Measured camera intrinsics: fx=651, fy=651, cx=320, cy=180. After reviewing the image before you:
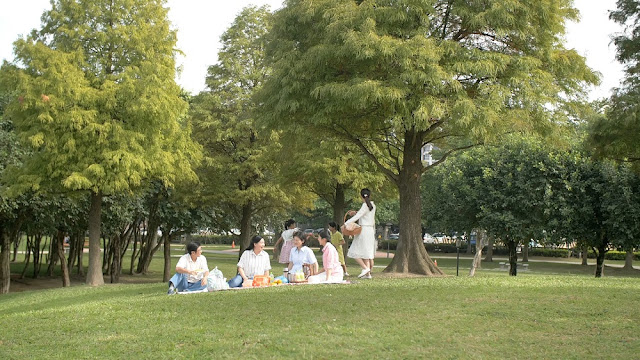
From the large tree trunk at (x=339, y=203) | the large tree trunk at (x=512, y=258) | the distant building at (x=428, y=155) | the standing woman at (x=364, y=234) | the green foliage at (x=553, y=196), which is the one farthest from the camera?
the distant building at (x=428, y=155)

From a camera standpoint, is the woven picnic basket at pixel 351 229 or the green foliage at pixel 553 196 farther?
the green foliage at pixel 553 196

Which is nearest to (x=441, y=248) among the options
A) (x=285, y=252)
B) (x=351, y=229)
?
(x=285, y=252)

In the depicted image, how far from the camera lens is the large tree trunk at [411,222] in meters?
18.9

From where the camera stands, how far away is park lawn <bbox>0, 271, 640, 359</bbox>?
807 cm

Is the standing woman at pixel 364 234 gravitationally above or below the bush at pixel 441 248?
above

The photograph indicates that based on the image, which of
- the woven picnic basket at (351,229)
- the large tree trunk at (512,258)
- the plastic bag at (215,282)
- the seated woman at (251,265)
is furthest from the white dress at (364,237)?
the large tree trunk at (512,258)

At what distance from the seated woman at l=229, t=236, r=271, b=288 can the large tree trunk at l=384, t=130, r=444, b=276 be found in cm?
559

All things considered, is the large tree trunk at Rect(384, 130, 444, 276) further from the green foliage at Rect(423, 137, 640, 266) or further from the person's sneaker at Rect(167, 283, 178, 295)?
the green foliage at Rect(423, 137, 640, 266)

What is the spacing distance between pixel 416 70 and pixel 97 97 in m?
9.82

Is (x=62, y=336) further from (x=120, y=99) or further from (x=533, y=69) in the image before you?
(x=533, y=69)

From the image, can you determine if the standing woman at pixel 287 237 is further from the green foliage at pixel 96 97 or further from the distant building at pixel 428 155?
the distant building at pixel 428 155

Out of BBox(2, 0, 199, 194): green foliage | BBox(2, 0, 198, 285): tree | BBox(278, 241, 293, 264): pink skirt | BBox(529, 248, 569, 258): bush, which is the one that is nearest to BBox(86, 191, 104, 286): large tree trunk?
BBox(2, 0, 198, 285): tree

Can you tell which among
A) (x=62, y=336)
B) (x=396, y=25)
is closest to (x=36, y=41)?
(x=396, y=25)

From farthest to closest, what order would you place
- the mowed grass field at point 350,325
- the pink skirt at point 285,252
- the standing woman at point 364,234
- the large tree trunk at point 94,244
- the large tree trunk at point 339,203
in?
the large tree trunk at point 339,203, the large tree trunk at point 94,244, the pink skirt at point 285,252, the standing woman at point 364,234, the mowed grass field at point 350,325
